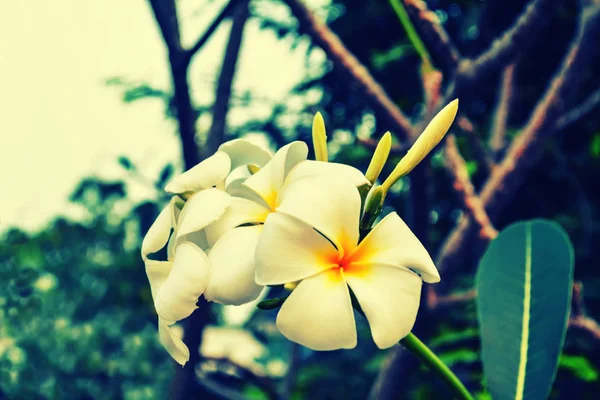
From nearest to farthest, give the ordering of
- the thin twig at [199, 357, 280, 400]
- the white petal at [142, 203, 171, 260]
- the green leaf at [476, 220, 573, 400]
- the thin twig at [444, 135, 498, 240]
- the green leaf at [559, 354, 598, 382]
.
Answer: the white petal at [142, 203, 171, 260]
the green leaf at [476, 220, 573, 400]
the thin twig at [444, 135, 498, 240]
the green leaf at [559, 354, 598, 382]
the thin twig at [199, 357, 280, 400]

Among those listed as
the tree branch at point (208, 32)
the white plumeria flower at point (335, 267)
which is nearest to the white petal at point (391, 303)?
the white plumeria flower at point (335, 267)

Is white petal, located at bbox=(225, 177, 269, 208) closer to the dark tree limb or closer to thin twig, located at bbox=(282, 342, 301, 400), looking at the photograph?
the dark tree limb

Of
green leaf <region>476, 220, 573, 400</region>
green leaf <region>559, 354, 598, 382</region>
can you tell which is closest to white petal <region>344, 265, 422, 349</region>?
green leaf <region>476, 220, 573, 400</region>

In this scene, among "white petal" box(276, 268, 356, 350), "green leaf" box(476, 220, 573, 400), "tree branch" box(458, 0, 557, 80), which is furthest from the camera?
"tree branch" box(458, 0, 557, 80)

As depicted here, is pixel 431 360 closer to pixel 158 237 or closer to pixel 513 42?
pixel 158 237

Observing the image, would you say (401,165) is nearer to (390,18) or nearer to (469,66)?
(469,66)

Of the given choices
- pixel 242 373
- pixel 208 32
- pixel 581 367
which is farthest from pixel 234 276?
pixel 242 373

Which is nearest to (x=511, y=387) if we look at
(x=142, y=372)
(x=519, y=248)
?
(x=519, y=248)
